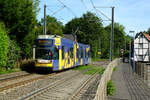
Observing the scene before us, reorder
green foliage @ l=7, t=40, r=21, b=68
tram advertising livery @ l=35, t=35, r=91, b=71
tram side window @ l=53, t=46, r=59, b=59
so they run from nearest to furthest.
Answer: tram advertising livery @ l=35, t=35, r=91, b=71
tram side window @ l=53, t=46, r=59, b=59
green foliage @ l=7, t=40, r=21, b=68

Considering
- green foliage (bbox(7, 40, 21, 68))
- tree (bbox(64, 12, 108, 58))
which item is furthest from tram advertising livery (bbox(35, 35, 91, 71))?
tree (bbox(64, 12, 108, 58))

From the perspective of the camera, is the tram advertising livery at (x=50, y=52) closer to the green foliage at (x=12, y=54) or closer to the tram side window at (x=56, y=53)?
the tram side window at (x=56, y=53)

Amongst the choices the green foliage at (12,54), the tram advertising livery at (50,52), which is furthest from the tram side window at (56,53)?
the green foliage at (12,54)

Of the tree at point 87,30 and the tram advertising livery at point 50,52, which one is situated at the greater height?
the tree at point 87,30

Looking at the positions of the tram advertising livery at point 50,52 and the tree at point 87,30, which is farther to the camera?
the tree at point 87,30

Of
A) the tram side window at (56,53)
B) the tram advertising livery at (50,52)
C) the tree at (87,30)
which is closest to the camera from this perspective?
the tram advertising livery at (50,52)

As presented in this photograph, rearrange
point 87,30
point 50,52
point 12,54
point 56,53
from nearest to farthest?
point 50,52 → point 56,53 → point 12,54 → point 87,30

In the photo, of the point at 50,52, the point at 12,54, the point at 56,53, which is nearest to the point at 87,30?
the point at 12,54

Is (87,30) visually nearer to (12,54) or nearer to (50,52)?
(12,54)

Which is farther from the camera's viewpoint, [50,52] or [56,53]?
[56,53]

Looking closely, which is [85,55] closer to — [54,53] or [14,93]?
[54,53]

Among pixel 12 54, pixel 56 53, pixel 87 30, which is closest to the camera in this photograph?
pixel 56 53

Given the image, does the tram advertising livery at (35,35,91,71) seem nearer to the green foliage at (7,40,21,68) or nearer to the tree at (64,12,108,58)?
the green foliage at (7,40,21,68)

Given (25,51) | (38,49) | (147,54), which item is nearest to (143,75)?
(38,49)
